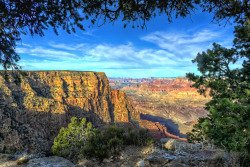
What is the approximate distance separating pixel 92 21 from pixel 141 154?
208 inches

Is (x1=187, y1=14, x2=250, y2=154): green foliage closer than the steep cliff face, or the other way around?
(x1=187, y1=14, x2=250, y2=154): green foliage

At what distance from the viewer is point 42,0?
10.5ft

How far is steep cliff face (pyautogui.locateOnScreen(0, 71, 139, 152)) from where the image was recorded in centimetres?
3253

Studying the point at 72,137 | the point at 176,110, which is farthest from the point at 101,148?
the point at 176,110

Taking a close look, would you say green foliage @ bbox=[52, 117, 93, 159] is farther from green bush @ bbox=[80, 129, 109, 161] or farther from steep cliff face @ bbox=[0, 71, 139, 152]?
steep cliff face @ bbox=[0, 71, 139, 152]

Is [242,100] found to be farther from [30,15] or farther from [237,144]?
[30,15]

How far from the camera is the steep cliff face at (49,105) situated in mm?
32531

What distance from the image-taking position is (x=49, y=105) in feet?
170

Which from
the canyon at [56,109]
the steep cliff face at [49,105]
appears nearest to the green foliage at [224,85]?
the canyon at [56,109]

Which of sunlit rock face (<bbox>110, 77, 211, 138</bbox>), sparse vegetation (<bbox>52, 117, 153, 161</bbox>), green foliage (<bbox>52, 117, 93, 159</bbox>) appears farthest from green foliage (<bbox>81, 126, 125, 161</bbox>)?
sunlit rock face (<bbox>110, 77, 211, 138</bbox>)

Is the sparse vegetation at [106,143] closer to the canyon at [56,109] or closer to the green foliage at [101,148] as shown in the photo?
the green foliage at [101,148]

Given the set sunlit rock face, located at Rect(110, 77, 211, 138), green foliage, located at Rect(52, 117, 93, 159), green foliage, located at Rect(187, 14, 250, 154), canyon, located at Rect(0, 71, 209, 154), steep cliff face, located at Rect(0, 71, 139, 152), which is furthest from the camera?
sunlit rock face, located at Rect(110, 77, 211, 138)

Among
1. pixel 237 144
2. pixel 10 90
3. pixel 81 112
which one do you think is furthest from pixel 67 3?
pixel 81 112

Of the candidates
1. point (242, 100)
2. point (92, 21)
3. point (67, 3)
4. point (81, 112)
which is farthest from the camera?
point (81, 112)
